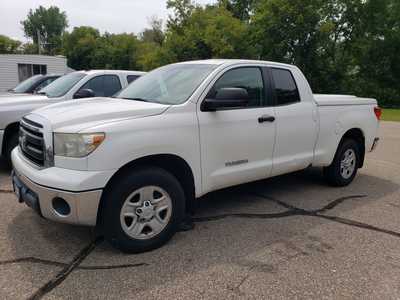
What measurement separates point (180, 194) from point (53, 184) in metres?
1.18

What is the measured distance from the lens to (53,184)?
319cm

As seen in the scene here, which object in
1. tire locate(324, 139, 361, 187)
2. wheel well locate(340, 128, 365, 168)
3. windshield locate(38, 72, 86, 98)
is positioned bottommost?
tire locate(324, 139, 361, 187)

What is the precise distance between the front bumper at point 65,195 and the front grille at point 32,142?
144 mm

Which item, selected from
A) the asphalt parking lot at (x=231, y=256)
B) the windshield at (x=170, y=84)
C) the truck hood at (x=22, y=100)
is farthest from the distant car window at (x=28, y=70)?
the windshield at (x=170, y=84)

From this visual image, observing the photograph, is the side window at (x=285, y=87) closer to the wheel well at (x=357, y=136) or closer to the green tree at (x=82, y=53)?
the wheel well at (x=357, y=136)

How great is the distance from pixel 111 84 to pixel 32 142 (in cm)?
432

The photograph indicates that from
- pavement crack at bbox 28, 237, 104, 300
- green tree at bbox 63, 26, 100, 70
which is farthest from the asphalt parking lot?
green tree at bbox 63, 26, 100, 70

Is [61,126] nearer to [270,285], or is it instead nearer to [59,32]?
[270,285]

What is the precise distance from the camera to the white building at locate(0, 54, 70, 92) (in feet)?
83.8

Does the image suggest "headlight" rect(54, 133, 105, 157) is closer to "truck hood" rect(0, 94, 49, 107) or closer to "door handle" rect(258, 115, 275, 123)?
"door handle" rect(258, 115, 275, 123)

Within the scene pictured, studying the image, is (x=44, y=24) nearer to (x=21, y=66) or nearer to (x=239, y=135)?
(x=21, y=66)

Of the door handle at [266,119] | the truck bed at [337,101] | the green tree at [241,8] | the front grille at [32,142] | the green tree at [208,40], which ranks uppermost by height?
the green tree at [241,8]

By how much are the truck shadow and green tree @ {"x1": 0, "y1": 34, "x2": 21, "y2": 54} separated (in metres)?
75.3

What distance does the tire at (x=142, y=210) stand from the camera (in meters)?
3.35
